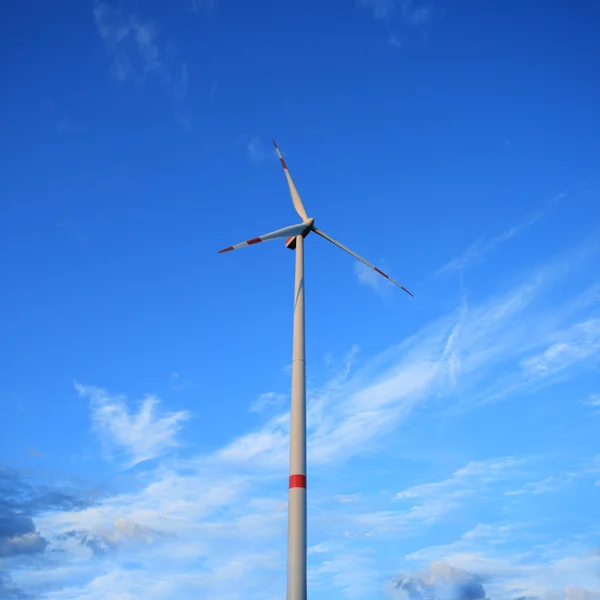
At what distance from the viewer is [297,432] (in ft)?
156

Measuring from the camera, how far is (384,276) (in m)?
69.6

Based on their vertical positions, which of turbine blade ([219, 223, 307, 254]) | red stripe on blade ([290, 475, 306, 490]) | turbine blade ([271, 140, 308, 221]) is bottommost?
red stripe on blade ([290, 475, 306, 490])

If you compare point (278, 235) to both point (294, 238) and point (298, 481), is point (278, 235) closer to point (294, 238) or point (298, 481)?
point (294, 238)

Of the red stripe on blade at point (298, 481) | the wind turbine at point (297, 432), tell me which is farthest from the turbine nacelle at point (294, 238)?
the red stripe on blade at point (298, 481)

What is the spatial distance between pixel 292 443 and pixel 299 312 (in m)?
13.3

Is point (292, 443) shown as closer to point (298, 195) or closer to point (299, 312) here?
point (299, 312)

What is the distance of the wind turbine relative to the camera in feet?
140

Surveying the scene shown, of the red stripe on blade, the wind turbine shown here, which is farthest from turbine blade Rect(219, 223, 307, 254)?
the red stripe on blade

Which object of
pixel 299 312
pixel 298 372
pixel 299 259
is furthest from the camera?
pixel 299 259

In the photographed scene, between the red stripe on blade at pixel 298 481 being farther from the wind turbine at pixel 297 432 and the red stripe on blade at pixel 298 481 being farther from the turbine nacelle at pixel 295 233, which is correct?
the turbine nacelle at pixel 295 233

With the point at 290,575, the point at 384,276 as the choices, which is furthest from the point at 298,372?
the point at 384,276

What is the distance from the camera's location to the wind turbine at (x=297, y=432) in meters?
42.5

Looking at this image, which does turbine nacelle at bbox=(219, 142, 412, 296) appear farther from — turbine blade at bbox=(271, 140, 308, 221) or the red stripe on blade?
the red stripe on blade

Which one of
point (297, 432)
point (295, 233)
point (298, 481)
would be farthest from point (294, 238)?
point (298, 481)
